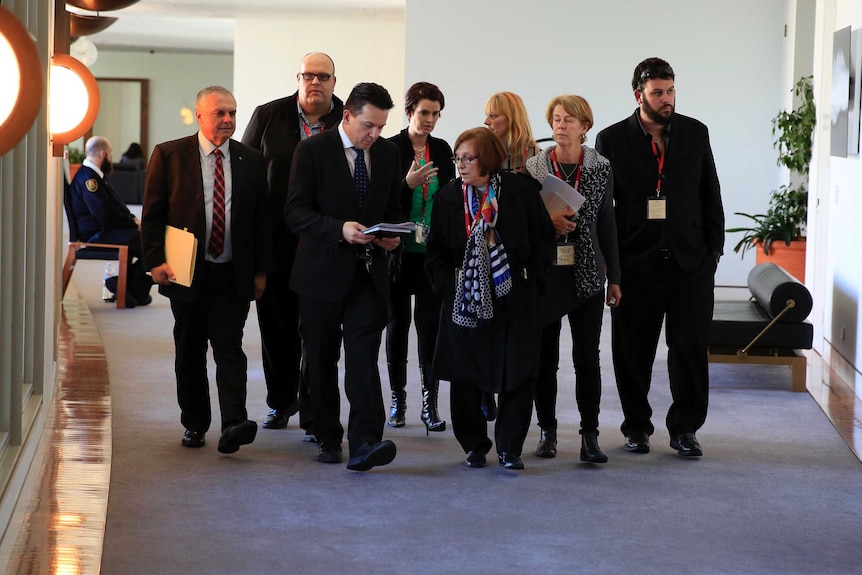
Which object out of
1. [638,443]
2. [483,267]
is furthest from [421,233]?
[638,443]

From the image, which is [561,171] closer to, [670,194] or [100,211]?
[670,194]

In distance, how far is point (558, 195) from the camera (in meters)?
4.43

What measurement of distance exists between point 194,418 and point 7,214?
132 cm

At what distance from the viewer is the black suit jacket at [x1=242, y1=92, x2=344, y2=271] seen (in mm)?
5035

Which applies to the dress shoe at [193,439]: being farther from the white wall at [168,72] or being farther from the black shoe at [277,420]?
the white wall at [168,72]

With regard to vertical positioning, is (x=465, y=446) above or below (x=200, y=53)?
below

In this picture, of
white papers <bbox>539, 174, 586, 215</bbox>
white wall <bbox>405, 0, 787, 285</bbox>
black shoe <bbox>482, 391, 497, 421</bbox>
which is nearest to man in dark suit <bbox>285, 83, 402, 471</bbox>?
white papers <bbox>539, 174, 586, 215</bbox>

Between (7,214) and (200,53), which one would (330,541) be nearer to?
(7,214)

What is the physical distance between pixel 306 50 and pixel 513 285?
1305 centimetres

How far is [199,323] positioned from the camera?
4770 millimetres

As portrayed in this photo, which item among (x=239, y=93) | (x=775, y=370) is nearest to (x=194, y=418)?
(x=775, y=370)

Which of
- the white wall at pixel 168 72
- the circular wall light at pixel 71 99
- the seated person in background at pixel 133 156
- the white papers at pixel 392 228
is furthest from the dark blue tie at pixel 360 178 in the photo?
the white wall at pixel 168 72

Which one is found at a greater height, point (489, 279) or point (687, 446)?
point (489, 279)

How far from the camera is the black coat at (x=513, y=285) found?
4.45 m
